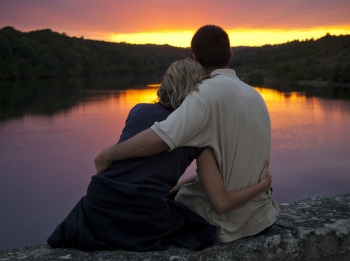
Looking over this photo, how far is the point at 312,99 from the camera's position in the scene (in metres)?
25.1

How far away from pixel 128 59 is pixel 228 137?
71.3 metres

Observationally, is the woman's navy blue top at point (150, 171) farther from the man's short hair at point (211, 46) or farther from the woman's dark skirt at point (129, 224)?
the man's short hair at point (211, 46)

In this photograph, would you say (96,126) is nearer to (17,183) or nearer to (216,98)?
(17,183)

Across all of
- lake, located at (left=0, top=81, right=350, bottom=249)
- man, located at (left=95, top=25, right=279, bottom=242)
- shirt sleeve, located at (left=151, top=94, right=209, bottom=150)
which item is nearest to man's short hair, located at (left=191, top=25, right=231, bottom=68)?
man, located at (left=95, top=25, right=279, bottom=242)

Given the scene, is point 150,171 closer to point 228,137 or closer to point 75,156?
point 228,137

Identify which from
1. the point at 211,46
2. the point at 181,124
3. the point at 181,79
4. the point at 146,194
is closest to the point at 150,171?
the point at 146,194

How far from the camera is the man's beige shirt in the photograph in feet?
4.55

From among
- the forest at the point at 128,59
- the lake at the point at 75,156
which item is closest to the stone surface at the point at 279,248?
the lake at the point at 75,156

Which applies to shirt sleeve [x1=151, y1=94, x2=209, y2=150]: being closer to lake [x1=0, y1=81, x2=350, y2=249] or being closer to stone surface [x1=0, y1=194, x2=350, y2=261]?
Result: stone surface [x1=0, y1=194, x2=350, y2=261]

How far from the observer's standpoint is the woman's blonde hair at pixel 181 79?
4.73 feet

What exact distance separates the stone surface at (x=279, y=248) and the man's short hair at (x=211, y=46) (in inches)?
21.9

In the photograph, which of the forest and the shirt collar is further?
the forest

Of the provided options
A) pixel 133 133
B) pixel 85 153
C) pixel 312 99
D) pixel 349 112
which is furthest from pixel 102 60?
pixel 133 133

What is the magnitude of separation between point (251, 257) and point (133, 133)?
0.51m
